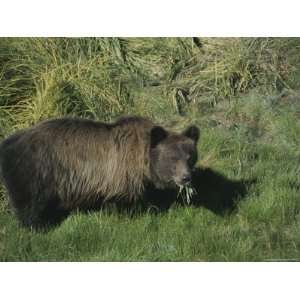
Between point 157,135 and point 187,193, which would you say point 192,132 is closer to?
point 157,135

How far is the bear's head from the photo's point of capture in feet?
27.1

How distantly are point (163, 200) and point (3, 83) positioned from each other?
258cm

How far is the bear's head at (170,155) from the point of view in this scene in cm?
825

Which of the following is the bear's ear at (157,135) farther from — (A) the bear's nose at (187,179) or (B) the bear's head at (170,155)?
(A) the bear's nose at (187,179)

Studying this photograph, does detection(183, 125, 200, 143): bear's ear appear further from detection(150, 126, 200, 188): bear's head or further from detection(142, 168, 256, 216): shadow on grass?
detection(142, 168, 256, 216): shadow on grass

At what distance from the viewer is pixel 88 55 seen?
917 centimetres

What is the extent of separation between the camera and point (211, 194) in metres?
8.88

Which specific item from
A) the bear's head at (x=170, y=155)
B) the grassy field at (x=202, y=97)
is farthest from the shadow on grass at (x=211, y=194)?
the bear's head at (x=170, y=155)

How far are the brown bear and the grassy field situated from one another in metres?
0.50

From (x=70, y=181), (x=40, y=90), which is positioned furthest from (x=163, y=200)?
(x=40, y=90)

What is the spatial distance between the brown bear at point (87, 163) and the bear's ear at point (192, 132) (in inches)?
1.3

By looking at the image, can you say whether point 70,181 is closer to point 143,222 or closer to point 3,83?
point 143,222

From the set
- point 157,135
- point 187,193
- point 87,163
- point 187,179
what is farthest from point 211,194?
point 87,163

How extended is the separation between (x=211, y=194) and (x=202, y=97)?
4.26ft
